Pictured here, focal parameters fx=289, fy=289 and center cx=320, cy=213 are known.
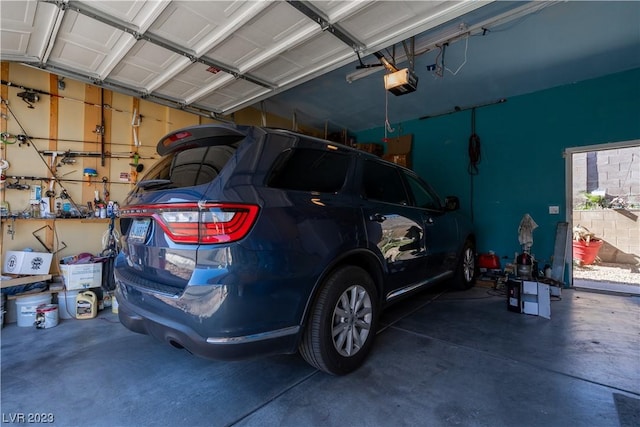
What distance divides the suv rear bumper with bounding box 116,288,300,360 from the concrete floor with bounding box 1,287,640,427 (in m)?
0.42

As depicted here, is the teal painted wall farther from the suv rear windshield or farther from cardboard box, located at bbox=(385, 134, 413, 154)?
the suv rear windshield

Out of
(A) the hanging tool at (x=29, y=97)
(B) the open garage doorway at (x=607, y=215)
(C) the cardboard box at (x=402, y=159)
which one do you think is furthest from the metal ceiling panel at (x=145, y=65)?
(B) the open garage doorway at (x=607, y=215)

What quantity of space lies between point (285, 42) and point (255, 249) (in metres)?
2.35

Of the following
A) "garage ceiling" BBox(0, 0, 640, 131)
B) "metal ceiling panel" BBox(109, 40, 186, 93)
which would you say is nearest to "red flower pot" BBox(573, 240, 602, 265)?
"garage ceiling" BBox(0, 0, 640, 131)

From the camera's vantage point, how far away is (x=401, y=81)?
128 inches

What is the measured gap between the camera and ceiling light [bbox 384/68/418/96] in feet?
10.6

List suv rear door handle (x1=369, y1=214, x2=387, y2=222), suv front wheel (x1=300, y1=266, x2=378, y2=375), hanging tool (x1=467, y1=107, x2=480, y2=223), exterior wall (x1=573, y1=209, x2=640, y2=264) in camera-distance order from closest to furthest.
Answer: suv front wheel (x1=300, y1=266, x2=378, y2=375) → suv rear door handle (x1=369, y1=214, x2=387, y2=222) → hanging tool (x1=467, y1=107, x2=480, y2=223) → exterior wall (x1=573, y1=209, x2=640, y2=264)

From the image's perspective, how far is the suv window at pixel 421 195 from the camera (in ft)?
10.3

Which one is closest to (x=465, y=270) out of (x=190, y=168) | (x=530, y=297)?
(x=530, y=297)

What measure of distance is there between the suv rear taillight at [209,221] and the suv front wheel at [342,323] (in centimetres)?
72

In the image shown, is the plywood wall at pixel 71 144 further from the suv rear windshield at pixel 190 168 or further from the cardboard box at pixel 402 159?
the cardboard box at pixel 402 159

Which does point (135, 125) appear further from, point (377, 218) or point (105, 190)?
point (377, 218)

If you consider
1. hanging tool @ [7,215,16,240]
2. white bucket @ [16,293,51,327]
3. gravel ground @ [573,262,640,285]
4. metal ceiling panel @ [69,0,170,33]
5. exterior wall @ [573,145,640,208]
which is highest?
metal ceiling panel @ [69,0,170,33]

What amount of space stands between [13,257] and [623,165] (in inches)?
410
